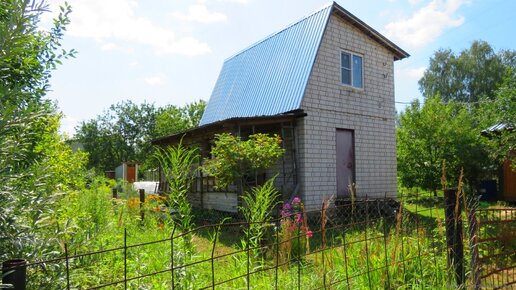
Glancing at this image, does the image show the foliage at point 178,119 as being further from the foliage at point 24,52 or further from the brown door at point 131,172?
the foliage at point 24,52

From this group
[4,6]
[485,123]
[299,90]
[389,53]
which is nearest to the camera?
[4,6]

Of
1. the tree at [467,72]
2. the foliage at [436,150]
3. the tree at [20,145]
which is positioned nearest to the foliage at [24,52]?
the tree at [20,145]

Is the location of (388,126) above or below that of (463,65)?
below

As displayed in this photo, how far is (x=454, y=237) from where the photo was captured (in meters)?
3.50

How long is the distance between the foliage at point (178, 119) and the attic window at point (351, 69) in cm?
1542

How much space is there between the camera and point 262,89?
41.9 feet

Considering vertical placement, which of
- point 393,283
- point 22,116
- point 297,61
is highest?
point 297,61

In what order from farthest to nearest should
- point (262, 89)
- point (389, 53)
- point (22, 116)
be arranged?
point (389, 53), point (262, 89), point (22, 116)

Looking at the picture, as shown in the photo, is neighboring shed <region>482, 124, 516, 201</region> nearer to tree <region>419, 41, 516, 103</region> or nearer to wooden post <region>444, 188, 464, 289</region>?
wooden post <region>444, 188, 464, 289</region>

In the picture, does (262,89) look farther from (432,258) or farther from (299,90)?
(432,258)

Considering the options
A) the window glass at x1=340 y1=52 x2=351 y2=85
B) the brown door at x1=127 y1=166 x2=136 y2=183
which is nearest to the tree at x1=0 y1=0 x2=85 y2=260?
the window glass at x1=340 y1=52 x2=351 y2=85

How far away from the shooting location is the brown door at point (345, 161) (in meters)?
11.9

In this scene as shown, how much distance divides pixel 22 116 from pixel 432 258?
12.7 feet

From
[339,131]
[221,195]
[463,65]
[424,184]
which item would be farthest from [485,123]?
[463,65]
